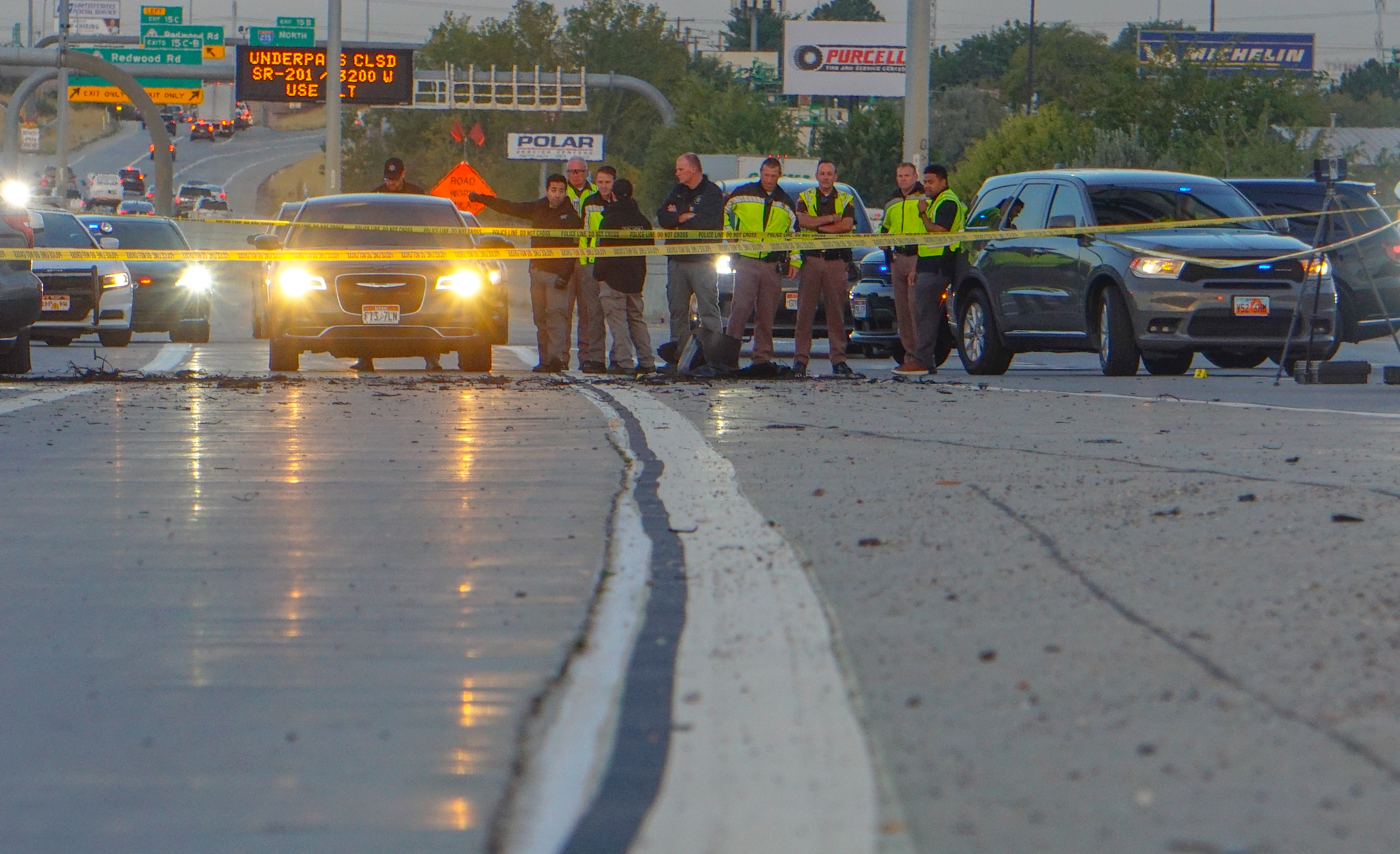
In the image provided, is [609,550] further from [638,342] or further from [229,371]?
[229,371]

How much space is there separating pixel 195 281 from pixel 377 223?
7.41 meters

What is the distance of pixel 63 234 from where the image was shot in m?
22.8

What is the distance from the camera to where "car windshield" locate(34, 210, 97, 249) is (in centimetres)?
2248

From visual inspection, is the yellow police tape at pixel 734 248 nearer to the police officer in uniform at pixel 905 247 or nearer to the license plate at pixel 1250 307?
the police officer in uniform at pixel 905 247

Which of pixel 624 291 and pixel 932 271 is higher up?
pixel 932 271

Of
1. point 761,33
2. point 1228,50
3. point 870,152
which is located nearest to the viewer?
point 1228,50

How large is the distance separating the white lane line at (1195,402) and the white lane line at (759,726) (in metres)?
6.42

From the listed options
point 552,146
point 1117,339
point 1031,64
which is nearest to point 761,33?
point 1031,64

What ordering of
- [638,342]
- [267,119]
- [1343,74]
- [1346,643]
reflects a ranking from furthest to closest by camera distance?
[267,119], [1343,74], [638,342], [1346,643]

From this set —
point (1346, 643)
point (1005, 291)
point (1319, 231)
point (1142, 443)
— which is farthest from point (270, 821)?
point (1005, 291)

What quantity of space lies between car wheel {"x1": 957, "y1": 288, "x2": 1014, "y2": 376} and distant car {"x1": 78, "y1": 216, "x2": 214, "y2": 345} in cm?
942

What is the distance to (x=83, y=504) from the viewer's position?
7555 millimetres

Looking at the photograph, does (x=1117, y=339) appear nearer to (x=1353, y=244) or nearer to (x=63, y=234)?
(x=1353, y=244)

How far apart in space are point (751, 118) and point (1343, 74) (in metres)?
95.8
